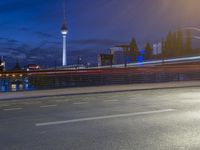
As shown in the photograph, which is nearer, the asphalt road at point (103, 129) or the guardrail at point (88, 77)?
the asphalt road at point (103, 129)

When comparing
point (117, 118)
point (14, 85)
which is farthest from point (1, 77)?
point (117, 118)

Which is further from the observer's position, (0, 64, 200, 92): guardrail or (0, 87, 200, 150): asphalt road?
(0, 64, 200, 92): guardrail

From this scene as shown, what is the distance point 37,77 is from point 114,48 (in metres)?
56.5

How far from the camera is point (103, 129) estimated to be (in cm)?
1003

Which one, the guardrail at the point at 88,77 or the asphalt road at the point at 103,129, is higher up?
the guardrail at the point at 88,77

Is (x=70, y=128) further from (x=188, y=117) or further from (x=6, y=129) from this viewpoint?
(x=188, y=117)

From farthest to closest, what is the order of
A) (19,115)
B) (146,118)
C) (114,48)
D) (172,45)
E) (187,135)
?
1. (172,45)
2. (114,48)
3. (19,115)
4. (146,118)
5. (187,135)

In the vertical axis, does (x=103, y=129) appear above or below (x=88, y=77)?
below

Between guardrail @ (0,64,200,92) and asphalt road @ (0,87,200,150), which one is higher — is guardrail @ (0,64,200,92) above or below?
above

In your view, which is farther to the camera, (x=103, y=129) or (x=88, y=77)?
(x=88, y=77)

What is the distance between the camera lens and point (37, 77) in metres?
30.4

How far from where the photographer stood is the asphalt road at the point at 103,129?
8.26m

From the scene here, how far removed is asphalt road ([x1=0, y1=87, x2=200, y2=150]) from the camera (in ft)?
27.1

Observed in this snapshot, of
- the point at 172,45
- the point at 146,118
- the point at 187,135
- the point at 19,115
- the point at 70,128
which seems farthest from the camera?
the point at 172,45
